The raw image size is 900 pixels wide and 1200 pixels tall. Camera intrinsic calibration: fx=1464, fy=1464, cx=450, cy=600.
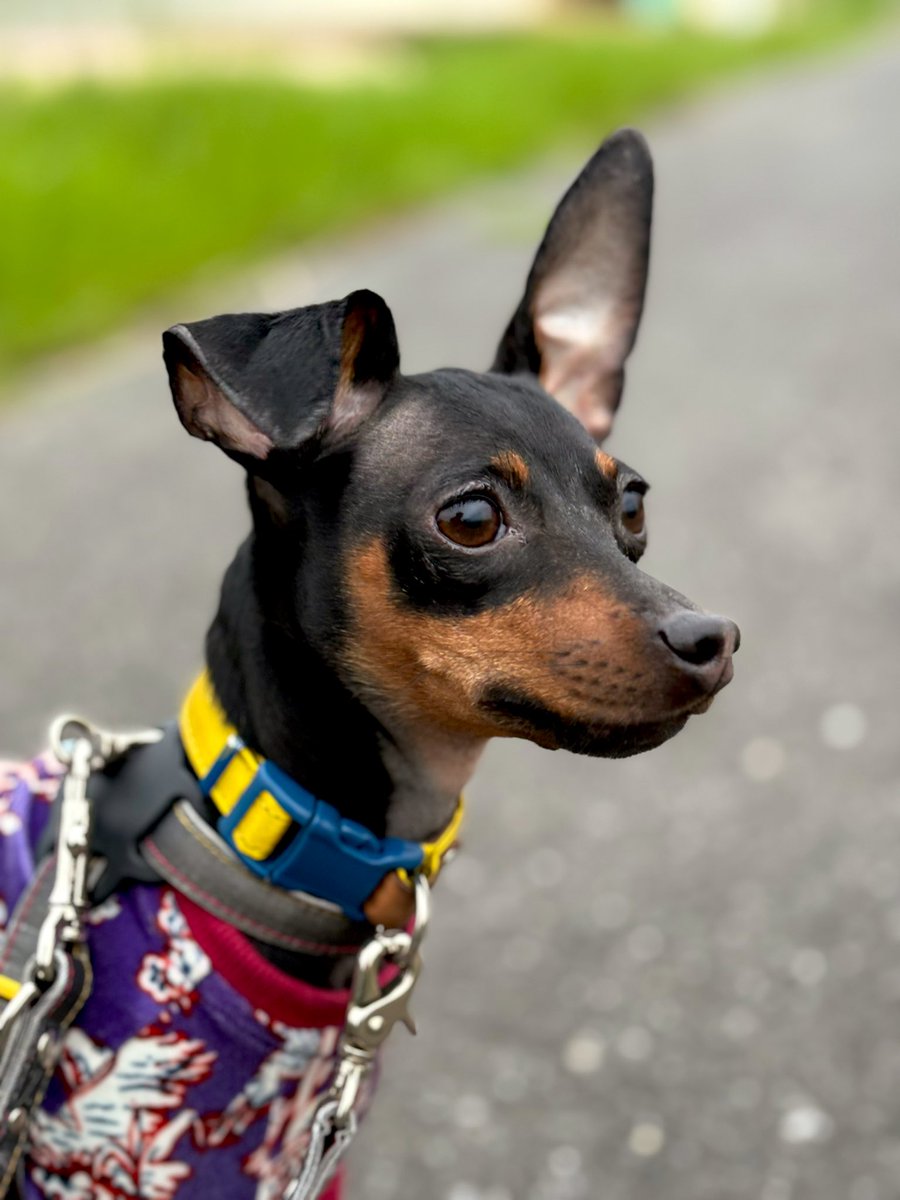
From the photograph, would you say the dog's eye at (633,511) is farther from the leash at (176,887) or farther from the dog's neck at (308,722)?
the leash at (176,887)

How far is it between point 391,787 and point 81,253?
234 inches

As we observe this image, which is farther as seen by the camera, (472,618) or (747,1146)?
(747,1146)

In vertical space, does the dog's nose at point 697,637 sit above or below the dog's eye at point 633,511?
below

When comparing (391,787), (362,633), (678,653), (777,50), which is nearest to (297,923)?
(391,787)

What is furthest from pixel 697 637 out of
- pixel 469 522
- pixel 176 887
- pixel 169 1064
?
pixel 169 1064

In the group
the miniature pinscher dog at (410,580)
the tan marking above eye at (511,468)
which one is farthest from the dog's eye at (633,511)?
the tan marking above eye at (511,468)

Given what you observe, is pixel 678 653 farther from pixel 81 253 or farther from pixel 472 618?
pixel 81 253

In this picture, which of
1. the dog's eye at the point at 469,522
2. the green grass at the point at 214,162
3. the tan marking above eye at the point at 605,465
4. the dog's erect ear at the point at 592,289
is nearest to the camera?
the dog's eye at the point at 469,522

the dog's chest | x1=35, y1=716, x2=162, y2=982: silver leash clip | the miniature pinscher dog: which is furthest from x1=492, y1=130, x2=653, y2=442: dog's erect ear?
the dog's chest

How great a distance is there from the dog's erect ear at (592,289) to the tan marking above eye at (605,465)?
1.26 feet

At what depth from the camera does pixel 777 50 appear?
736 inches

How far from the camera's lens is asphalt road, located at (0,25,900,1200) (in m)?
3.01

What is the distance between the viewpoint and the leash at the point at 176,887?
1.87 metres

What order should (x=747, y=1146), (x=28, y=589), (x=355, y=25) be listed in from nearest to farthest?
1. (x=747, y=1146)
2. (x=28, y=589)
3. (x=355, y=25)
